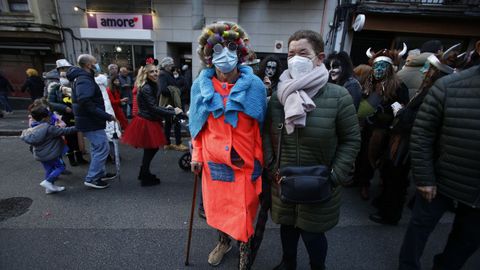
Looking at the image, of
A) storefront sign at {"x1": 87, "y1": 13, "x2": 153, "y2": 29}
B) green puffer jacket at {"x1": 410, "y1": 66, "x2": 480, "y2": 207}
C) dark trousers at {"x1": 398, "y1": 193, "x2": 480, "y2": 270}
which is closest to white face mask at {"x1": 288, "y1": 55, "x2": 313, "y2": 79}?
green puffer jacket at {"x1": 410, "y1": 66, "x2": 480, "y2": 207}

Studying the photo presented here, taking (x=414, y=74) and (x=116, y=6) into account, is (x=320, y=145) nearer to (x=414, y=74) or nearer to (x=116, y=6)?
(x=414, y=74)

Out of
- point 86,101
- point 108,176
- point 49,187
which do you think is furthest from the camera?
point 108,176

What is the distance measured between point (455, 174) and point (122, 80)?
8.63 metres

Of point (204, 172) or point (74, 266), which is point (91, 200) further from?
point (204, 172)

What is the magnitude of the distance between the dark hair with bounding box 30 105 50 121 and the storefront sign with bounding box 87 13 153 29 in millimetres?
8434

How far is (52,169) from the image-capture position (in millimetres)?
3619

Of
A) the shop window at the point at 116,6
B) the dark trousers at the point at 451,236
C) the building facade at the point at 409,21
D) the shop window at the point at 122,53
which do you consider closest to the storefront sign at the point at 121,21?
the shop window at the point at 116,6

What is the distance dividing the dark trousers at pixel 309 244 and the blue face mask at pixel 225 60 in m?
1.36

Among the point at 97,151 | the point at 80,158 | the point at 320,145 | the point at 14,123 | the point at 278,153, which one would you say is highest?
the point at 320,145

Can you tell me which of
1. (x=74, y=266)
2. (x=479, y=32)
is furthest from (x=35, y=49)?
(x=479, y=32)

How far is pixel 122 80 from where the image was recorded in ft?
26.2

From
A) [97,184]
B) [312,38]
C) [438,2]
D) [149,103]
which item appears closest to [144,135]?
[149,103]

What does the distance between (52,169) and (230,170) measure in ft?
10.7

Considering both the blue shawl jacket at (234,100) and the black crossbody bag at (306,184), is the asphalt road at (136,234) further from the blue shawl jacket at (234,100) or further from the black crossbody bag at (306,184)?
the blue shawl jacket at (234,100)
